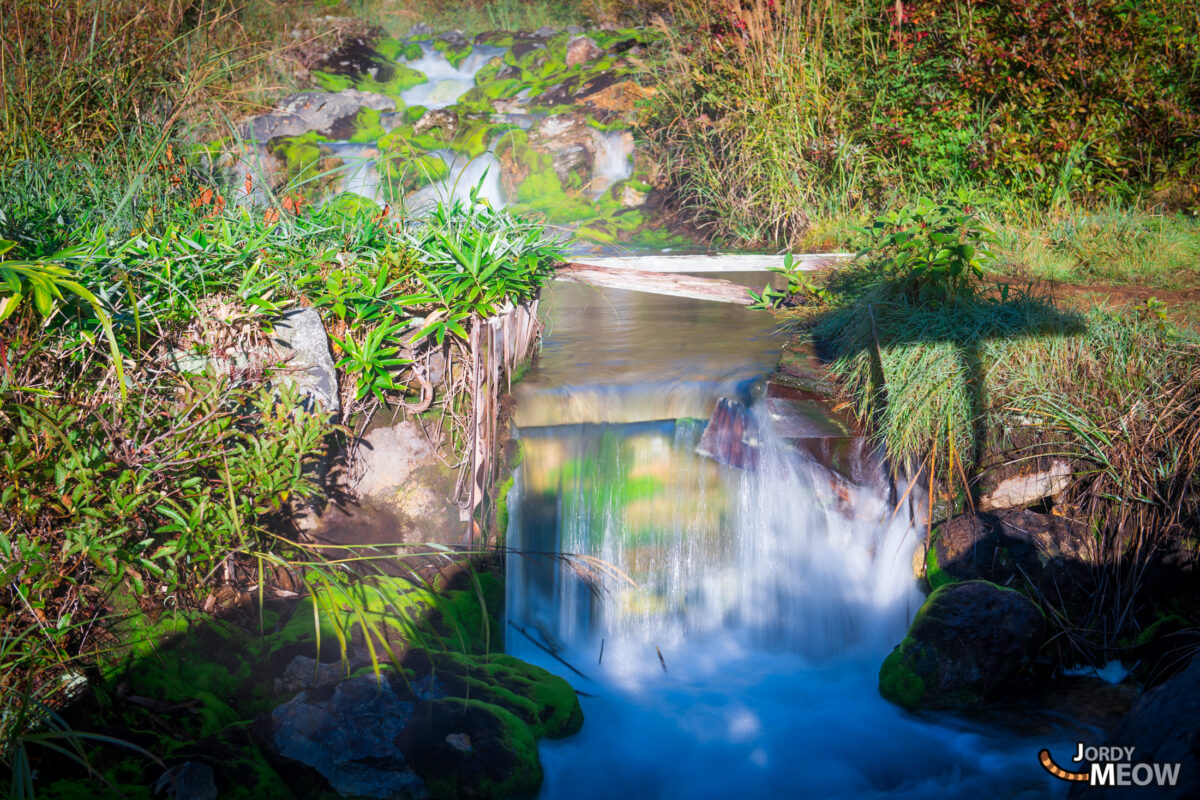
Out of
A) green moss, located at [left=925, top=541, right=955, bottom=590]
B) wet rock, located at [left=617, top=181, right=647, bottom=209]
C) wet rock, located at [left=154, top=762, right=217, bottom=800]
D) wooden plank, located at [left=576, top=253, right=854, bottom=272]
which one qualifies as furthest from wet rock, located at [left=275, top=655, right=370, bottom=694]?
wet rock, located at [left=617, top=181, right=647, bottom=209]

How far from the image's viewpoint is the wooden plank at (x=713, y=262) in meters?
6.68

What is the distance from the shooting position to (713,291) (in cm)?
655

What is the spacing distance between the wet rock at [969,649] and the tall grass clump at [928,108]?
4737mm

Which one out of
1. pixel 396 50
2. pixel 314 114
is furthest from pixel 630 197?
pixel 396 50

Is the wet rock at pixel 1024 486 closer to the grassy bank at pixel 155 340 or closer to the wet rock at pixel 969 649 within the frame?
the wet rock at pixel 969 649

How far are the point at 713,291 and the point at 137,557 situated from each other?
4.95 meters

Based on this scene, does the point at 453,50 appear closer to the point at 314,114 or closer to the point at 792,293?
the point at 314,114

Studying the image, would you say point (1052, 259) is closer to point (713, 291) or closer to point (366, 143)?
point (713, 291)

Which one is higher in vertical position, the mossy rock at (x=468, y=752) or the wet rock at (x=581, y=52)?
the wet rock at (x=581, y=52)

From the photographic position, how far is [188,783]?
2457 mm

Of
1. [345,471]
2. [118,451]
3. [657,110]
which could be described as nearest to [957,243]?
[345,471]

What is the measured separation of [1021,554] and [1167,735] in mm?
1749

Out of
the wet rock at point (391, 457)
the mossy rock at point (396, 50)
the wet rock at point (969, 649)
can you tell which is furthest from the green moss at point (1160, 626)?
the mossy rock at point (396, 50)

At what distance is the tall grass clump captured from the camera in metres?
7.07
